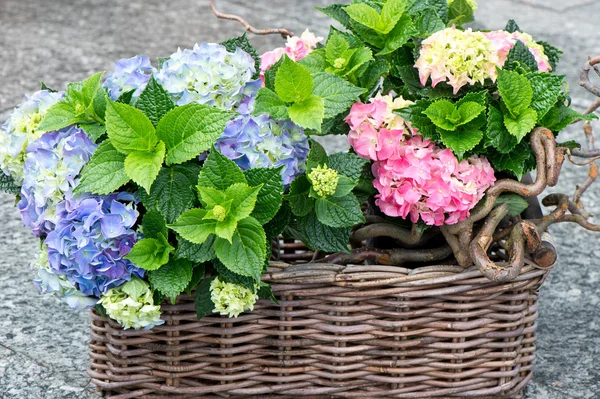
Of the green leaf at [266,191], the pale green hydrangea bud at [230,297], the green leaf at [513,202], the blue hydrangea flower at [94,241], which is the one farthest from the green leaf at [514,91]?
the blue hydrangea flower at [94,241]

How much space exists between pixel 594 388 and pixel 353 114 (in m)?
0.67

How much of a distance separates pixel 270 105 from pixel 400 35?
0.83 ft

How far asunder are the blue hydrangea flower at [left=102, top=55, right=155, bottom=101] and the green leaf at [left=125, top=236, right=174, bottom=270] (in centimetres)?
24

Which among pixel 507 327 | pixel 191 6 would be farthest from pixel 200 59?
pixel 191 6

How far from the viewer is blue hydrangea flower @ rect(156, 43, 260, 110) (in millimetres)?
1306

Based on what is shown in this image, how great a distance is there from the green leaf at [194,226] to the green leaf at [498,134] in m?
0.43

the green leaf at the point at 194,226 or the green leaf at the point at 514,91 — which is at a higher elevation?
the green leaf at the point at 514,91

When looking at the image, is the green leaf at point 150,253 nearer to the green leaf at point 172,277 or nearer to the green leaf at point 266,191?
the green leaf at point 172,277

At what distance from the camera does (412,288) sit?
1357 mm

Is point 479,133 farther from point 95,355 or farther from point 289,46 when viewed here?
point 95,355

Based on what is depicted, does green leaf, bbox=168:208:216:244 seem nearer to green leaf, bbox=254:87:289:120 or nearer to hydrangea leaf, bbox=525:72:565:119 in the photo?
green leaf, bbox=254:87:289:120

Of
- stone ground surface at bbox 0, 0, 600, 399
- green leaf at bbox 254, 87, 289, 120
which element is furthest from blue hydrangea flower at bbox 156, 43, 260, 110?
stone ground surface at bbox 0, 0, 600, 399

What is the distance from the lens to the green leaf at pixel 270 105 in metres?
1.31

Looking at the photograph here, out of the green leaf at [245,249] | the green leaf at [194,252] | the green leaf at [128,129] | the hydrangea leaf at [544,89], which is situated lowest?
the green leaf at [194,252]
